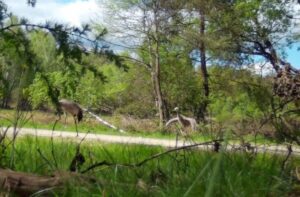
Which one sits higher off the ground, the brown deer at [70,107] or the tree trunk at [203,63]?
the tree trunk at [203,63]

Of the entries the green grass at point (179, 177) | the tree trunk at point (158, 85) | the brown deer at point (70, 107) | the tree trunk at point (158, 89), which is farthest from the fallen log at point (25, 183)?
the tree trunk at point (158, 89)

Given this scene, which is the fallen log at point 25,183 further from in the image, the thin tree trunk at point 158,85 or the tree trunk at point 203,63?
the thin tree trunk at point 158,85

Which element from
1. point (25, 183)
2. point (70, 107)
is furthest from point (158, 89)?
point (25, 183)

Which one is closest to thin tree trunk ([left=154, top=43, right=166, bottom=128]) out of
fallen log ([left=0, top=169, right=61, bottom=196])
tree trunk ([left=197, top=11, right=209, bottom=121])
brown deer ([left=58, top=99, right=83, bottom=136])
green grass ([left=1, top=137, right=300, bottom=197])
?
tree trunk ([left=197, top=11, right=209, bottom=121])

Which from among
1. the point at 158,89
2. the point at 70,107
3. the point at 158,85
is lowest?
the point at 70,107

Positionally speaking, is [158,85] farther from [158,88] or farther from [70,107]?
[70,107]

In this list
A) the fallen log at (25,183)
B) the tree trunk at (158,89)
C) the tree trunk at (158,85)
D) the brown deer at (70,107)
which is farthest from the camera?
the tree trunk at (158,89)

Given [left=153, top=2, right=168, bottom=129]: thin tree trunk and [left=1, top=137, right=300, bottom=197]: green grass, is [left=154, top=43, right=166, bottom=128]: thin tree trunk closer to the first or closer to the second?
[left=153, top=2, right=168, bottom=129]: thin tree trunk

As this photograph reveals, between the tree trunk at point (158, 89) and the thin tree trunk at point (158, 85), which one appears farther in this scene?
the tree trunk at point (158, 89)

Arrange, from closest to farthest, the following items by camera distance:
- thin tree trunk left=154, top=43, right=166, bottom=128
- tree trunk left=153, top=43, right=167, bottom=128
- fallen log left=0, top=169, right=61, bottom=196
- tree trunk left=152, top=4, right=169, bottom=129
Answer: fallen log left=0, top=169, right=61, bottom=196 < tree trunk left=152, top=4, right=169, bottom=129 < thin tree trunk left=154, top=43, right=166, bottom=128 < tree trunk left=153, top=43, right=167, bottom=128

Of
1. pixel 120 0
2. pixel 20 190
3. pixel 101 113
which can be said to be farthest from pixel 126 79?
pixel 20 190

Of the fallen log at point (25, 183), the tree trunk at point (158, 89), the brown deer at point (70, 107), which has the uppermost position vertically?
the tree trunk at point (158, 89)

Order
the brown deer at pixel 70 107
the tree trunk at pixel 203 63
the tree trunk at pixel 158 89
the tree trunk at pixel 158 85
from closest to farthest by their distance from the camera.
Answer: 1. the brown deer at pixel 70 107
2. the tree trunk at pixel 203 63
3. the tree trunk at pixel 158 85
4. the tree trunk at pixel 158 89

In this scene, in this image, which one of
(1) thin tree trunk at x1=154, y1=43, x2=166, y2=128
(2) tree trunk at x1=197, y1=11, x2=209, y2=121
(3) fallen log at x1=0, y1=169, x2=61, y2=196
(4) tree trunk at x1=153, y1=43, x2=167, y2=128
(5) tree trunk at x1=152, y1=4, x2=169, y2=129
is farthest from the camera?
(4) tree trunk at x1=153, y1=43, x2=167, y2=128
